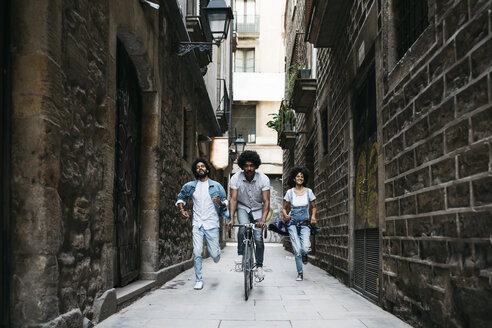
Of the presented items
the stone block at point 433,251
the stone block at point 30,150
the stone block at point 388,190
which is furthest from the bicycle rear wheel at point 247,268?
the stone block at point 30,150

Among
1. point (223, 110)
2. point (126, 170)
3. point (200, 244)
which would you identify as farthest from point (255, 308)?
point (223, 110)

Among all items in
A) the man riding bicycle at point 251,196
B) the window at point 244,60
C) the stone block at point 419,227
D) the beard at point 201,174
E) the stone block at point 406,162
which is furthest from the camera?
the window at point 244,60

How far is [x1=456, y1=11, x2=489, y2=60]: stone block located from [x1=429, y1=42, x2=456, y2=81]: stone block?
0.35ft

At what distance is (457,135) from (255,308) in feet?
9.12

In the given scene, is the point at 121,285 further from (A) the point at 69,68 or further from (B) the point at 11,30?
(B) the point at 11,30

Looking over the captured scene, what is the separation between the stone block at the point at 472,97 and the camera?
9.52 ft

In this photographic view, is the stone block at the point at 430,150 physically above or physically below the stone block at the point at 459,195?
above

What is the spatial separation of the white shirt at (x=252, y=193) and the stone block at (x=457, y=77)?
334cm

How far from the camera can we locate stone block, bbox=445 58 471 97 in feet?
10.4

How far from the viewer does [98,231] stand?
4.43 metres

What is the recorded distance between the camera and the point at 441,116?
3.58 m

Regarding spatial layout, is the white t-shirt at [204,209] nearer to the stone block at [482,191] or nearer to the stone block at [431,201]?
the stone block at [431,201]

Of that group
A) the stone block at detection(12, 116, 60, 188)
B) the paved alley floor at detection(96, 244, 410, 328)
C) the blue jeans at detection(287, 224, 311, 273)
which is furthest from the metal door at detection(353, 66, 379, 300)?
the stone block at detection(12, 116, 60, 188)

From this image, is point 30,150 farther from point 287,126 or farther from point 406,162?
point 287,126
